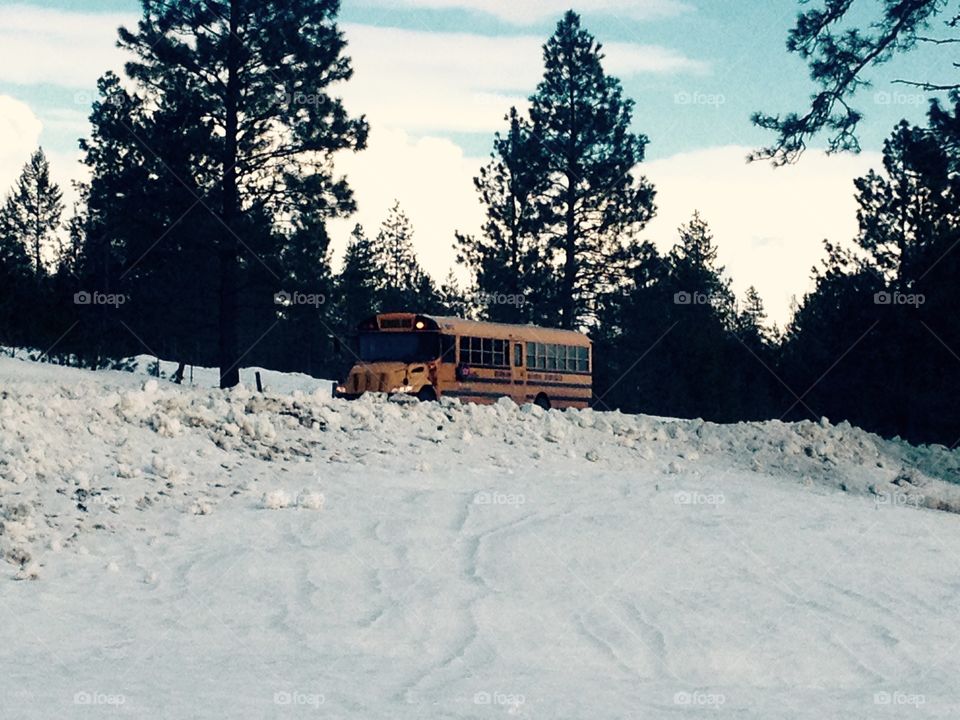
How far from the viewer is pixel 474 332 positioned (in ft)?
89.8

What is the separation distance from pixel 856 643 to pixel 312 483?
654cm

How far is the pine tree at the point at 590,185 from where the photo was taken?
4519 centimetres

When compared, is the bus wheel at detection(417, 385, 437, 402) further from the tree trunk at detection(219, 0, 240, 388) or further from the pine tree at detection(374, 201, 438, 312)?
the pine tree at detection(374, 201, 438, 312)

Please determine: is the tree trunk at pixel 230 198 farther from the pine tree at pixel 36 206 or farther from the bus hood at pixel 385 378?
the pine tree at pixel 36 206

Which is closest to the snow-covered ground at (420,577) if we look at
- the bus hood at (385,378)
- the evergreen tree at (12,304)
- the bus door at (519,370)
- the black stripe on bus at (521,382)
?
the bus hood at (385,378)

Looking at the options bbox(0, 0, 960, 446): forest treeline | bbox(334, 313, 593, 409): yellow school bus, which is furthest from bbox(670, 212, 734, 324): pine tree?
bbox(334, 313, 593, 409): yellow school bus

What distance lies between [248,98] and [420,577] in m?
26.4

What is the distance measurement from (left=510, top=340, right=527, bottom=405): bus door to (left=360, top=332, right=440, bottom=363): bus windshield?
11.7 ft

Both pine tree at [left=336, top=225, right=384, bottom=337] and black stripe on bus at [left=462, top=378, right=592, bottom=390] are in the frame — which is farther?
pine tree at [left=336, top=225, right=384, bottom=337]

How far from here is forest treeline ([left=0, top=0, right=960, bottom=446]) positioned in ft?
108

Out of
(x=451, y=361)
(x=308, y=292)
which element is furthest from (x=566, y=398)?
(x=308, y=292)

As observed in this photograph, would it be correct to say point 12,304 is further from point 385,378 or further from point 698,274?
point 698,274

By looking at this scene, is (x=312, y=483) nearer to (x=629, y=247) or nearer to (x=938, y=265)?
(x=938, y=265)

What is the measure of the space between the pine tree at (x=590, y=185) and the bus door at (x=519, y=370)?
51.5 ft
